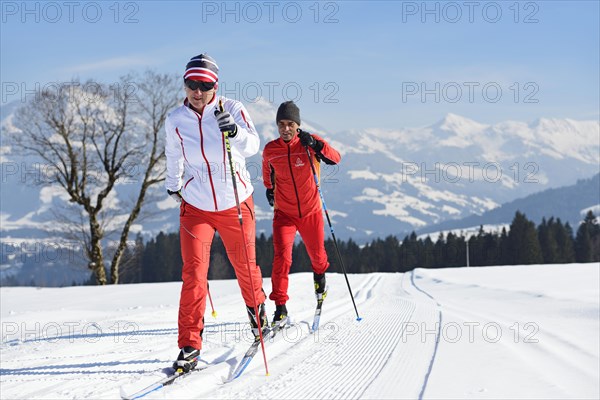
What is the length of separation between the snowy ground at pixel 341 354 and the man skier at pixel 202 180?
566 millimetres

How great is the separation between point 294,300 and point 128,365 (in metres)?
5.80

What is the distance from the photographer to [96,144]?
24.4m

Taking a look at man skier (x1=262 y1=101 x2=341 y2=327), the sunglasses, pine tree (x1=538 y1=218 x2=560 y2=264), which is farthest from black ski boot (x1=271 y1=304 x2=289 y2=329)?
pine tree (x1=538 y1=218 x2=560 y2=264)

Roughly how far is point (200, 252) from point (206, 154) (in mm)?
866

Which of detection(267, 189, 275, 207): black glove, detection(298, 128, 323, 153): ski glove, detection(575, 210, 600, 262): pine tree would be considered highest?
detection(298, 128, 323, 153): ski glove

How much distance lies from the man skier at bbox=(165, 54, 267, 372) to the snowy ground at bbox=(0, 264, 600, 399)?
57 cm

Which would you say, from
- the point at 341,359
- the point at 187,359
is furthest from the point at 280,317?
the point at 187,359

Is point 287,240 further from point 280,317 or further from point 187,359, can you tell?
point 187,359

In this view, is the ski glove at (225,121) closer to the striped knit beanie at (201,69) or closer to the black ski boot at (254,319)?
the striped knit beanie at (201,69)

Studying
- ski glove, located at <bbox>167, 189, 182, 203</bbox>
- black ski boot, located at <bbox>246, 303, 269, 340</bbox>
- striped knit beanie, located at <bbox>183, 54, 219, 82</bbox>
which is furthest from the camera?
Answer: black ski boot, located at <bbox>246, 303, 269, 340</bbox>

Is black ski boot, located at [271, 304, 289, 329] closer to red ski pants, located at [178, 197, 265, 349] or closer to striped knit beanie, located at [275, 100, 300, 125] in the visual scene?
red ski pants, located at [178, 197, 265, 349]

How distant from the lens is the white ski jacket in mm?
4969

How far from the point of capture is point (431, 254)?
89.6m

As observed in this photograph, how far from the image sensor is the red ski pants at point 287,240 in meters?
7.27
